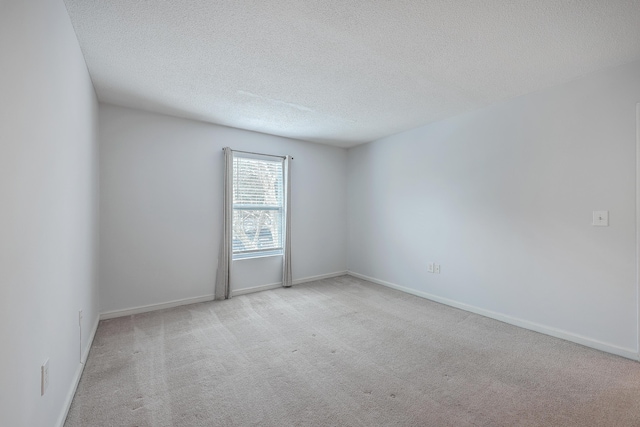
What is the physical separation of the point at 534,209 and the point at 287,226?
319 centimetres

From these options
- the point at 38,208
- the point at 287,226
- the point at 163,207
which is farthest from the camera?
the point at 287,226

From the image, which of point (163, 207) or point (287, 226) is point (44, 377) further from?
point (287, 226)

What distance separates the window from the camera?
412 centimetres

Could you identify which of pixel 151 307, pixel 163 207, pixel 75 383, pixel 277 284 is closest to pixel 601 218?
pixel 277 284

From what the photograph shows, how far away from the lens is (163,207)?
139 inches

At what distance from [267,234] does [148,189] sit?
5.71 ft

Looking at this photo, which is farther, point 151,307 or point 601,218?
point 151,307

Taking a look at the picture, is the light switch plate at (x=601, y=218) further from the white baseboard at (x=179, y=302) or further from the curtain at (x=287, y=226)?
the white baseboard at (x=179, y=302)

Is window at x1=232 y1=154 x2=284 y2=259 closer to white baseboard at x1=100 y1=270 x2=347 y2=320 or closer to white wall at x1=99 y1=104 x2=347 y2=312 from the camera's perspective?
white wall at x1=99 y1=104 x2=347 y2=312

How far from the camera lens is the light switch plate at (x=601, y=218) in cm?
244

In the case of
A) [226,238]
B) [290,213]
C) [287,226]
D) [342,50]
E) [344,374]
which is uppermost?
[342,50]

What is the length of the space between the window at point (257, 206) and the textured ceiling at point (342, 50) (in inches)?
42.8

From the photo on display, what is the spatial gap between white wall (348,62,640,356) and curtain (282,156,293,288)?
1717mm

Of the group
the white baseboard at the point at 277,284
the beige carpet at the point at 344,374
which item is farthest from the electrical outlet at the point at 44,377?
the white baseboard at the point at 277,284
